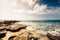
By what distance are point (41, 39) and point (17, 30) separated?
0.34 meters

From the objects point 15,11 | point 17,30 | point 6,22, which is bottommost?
point 17,30

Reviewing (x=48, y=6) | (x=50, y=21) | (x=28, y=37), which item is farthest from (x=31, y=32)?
(x=48, y=6)

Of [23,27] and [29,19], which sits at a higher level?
[29,19]

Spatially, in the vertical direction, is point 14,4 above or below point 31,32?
above

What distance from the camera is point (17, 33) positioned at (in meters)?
1.66

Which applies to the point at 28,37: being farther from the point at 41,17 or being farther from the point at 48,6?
the point at 48,6

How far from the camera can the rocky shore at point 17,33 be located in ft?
5.35

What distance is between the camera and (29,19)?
1675mm

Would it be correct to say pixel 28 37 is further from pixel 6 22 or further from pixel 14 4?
pixel 14 4

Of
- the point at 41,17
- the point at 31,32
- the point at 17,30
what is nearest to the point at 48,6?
the point at 41,17

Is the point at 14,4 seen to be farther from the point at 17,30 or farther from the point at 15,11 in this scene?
the point at 17,30

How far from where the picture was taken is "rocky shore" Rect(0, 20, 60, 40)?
1631 millimetres

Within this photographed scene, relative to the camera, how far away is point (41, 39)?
5.32ft

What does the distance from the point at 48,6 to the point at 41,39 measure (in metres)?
0.45
